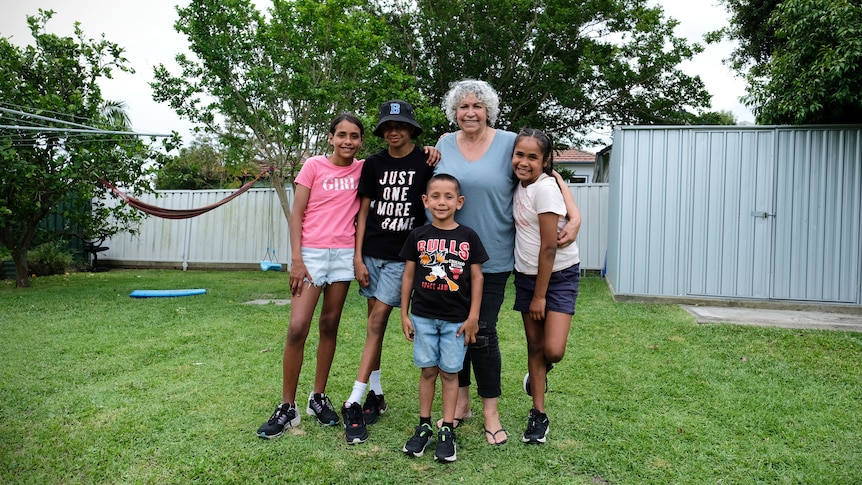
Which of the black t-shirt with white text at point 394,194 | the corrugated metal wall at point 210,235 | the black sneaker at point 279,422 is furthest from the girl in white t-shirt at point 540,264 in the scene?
the corrugated metal wall at point 210,235

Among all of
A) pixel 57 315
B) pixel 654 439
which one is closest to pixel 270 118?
pixel 57 315

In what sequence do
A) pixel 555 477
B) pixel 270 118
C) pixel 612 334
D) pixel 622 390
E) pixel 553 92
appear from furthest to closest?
pixel 553 92, pixel 270 118, pixel 612 334, pixel 622 390, pixel 555 477

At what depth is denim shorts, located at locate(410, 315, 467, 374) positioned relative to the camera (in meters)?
2.60

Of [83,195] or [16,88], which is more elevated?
[16,88]

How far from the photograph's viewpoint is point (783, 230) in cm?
669

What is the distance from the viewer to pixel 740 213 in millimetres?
6812

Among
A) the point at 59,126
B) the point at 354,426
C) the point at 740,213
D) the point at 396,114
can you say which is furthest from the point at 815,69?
the point at 59,126

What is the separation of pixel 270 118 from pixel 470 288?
6536 millimetres

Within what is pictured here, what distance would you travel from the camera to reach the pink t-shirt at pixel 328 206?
9.52 ft

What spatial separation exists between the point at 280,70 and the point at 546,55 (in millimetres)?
6855

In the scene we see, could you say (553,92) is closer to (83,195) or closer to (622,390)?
(83,195)

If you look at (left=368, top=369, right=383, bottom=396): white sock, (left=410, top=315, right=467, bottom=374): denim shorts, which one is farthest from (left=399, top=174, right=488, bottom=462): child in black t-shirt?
(left=368, top=369, right=383, bottom=396): white sock

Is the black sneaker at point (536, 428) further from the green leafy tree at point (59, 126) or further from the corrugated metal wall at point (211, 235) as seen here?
the corrugated metal wall at point (211, 235)

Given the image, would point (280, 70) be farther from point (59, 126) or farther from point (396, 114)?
point (396, 114)
